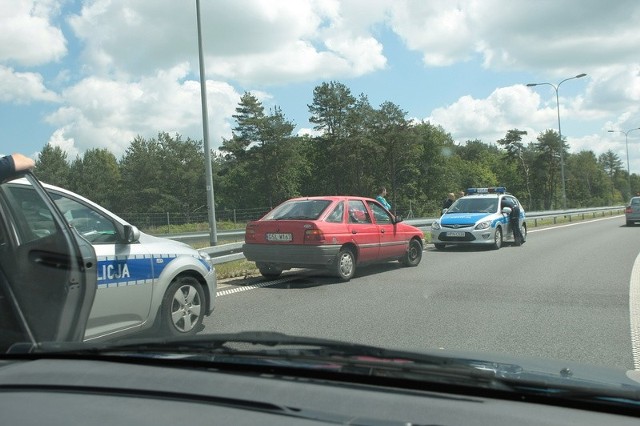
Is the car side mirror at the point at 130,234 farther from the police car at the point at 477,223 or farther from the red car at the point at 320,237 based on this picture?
the police car at the point at 477,223

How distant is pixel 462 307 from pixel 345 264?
3079mm

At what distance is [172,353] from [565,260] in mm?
12181

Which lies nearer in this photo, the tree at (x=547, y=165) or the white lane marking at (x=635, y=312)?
the white lane marking at (x=635, y=312)

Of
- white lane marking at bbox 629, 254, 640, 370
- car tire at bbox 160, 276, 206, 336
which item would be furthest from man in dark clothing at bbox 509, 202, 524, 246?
car tire at bbox 160, 276, 206, 336

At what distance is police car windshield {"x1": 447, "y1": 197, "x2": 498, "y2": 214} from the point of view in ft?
58.2

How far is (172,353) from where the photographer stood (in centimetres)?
270

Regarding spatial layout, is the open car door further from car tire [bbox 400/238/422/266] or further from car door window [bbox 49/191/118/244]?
car tire [bbox 400/238/422/266]

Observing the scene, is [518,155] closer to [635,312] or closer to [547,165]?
[547,165]

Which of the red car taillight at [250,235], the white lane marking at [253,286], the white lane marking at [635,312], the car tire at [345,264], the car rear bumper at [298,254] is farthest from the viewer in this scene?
the red car taillight at [250,235]

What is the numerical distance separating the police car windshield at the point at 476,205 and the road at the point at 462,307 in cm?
486

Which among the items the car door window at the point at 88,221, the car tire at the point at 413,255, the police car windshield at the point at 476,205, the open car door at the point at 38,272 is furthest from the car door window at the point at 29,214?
the police car windshield at the point at 476,205

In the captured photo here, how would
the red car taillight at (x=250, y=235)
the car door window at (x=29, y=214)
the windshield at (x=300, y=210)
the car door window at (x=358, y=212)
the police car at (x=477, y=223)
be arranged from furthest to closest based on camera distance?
the police car at (x=477, y=223)
the car door window at (x=358, y=212)
the red car taillight at (x=250, y=235)
the windshield at (x=300, y=210)
the car door window at (x=29, y=214)

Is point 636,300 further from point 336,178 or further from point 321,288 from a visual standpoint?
point 336,178

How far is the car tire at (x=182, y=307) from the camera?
5.89 m
